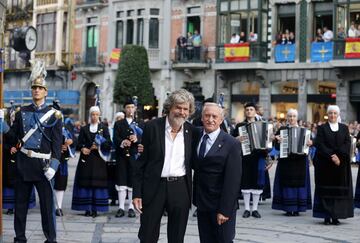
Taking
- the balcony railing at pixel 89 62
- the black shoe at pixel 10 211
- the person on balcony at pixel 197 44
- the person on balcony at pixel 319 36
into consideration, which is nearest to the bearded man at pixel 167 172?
the black shoe at pixel 10 211

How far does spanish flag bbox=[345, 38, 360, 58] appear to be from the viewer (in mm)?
30297

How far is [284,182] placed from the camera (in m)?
13.1

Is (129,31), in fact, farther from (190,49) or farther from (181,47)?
(190,49)

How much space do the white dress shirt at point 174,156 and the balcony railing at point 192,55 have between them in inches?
1116

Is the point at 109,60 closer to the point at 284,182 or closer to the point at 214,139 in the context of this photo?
the point at 284,182

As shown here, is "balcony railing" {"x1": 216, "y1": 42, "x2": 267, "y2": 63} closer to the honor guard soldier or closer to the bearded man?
the honor guard soldier

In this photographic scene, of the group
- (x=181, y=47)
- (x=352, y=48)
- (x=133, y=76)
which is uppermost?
(x=181, y=47)

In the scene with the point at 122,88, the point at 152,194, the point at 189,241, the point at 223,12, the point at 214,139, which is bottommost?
the point at 189,241

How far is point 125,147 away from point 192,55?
2346 centimetres

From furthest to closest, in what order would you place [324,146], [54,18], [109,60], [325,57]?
[54,18]
[109,60]
[325,57]
[324,146]

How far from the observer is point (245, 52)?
33656 millimetres

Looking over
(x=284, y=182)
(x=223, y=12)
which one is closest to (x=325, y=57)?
(x=223, y=12)

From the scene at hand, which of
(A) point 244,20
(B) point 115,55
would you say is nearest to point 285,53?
(A) point 244,20

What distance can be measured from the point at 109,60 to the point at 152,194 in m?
32.3
